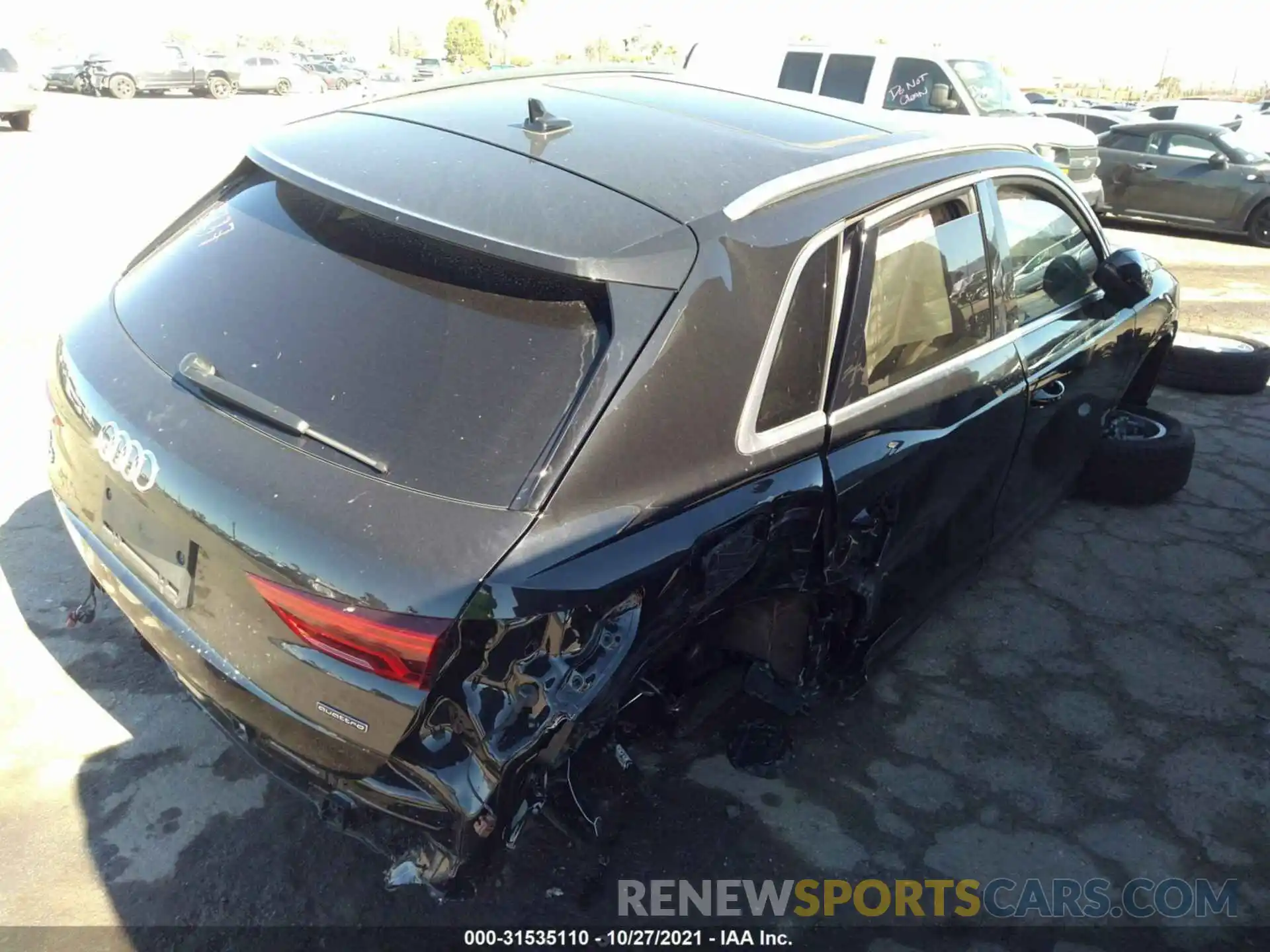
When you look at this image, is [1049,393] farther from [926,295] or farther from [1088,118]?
[1088,118]

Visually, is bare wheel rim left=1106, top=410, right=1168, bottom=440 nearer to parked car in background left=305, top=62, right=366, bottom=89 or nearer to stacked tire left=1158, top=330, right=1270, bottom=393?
stacked tire left=1158, top=330, right=1270, bottom=393

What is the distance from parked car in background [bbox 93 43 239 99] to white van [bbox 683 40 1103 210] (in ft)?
82.5

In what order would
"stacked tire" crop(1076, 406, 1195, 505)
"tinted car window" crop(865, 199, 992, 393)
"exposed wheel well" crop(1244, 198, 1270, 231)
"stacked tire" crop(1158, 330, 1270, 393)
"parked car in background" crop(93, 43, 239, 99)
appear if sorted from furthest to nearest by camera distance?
"parked car in background" crop(93, 43, 239, 99)
"exposed wheel well" crop(1244, 198, 1270, 231)
"stacked tire" crop(1158, 330, 1270, 393)
"stacked tire" crop(1076, 406, 1195, 505)
"tinted car window" crop(865, 199, 992, 393)

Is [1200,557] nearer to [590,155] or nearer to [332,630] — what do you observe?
[590,155]

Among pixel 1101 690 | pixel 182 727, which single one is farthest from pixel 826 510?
pixel 182 727

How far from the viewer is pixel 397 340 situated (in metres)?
1.93

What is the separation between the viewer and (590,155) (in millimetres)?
2246

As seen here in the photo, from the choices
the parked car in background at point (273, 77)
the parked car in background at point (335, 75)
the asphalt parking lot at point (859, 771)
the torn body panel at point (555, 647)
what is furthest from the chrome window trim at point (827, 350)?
the parked car in background at point (335, 75)

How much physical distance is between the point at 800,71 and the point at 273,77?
1092 inches

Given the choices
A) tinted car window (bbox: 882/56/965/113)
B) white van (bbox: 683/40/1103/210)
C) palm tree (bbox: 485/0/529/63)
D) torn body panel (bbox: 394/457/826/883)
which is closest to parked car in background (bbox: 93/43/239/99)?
white van (bbox: 683/40/1103/210)

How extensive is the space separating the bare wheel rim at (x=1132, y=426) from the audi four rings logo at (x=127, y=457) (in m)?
4.27

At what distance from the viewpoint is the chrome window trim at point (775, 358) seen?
2.09 m

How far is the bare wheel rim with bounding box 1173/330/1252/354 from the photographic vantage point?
5602mm

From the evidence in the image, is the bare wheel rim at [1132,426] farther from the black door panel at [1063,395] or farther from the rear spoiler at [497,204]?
the rear spoiler at [497,204]
